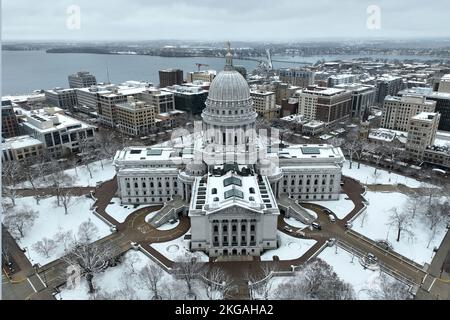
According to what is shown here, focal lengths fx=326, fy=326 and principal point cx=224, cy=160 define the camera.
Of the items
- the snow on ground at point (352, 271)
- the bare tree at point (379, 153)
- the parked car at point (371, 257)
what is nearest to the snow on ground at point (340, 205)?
the parked car at point (371, 257)

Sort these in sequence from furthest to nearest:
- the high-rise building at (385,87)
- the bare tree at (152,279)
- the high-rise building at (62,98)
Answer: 1. the high-rise building at (385,87)
2. the high-rise building at (62,98)
3. the bare tree at (152,279)

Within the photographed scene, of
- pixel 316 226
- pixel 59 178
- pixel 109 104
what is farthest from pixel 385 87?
pixel 59 178

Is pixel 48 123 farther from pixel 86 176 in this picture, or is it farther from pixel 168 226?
pixel 168 226

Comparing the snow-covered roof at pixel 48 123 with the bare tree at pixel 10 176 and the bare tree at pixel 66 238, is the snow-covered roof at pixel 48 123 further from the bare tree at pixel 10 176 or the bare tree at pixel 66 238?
the bare tree at pixel 66 238

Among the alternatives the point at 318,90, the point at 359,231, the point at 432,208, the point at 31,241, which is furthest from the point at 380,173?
the point at 31,241

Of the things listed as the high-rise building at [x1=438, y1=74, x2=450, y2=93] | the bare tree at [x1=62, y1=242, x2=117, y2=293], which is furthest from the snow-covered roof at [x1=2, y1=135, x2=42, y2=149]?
the high-rise building at [x1=438, y1=74, x2=450, y2=93]

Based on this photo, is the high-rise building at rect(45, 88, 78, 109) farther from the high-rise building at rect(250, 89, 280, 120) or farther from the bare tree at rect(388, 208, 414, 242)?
the bare tree at rect(388, 208, 414, 242)
